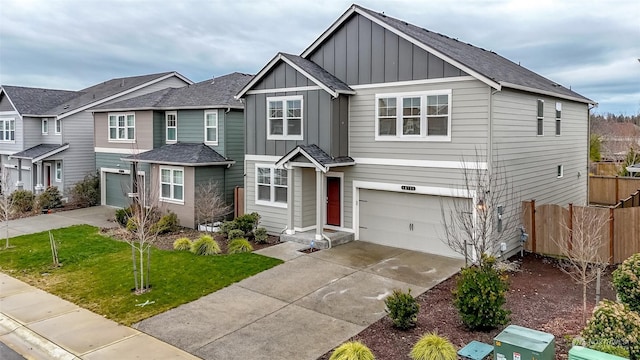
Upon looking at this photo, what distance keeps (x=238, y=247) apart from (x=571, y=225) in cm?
1056

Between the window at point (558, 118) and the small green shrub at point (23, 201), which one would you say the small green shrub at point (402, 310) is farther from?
the small green shrub at point (23, 201)

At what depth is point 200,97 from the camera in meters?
22.3

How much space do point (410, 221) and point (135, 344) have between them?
9.36 metres

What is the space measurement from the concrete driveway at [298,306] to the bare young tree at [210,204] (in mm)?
4944

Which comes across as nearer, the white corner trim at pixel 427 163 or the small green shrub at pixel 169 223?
the white corner trim at pixel 427 163

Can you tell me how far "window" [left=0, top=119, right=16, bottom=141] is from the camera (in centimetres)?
2981

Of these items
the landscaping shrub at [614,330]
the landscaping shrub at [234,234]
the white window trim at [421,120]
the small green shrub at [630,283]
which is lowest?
the landscaping shrub at [234,234]

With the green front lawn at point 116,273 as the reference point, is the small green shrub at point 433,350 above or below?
above

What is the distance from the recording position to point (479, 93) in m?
12.7

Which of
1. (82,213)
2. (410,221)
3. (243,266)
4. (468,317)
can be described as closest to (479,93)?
(410,221)

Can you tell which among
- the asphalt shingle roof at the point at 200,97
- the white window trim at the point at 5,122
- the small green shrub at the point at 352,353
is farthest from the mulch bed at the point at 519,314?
the white window trim at the point at 5,122

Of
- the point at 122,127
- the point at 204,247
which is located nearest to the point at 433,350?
the point at 204,247

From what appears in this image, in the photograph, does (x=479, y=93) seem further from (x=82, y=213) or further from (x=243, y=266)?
(x=82, y=213)

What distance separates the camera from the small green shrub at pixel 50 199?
2466cm
